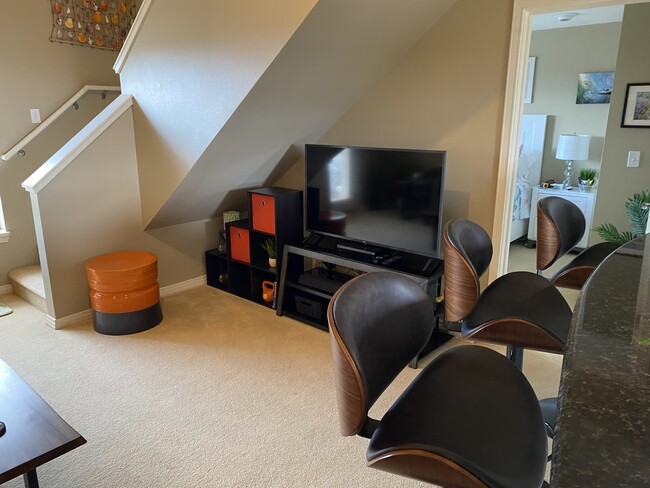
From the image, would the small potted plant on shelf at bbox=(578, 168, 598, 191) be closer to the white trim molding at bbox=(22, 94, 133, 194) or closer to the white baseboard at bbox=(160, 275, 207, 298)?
the white baseboard at bbox=(160, 275, 207, 298)

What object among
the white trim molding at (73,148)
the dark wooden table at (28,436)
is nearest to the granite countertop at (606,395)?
the dark wooden table at (28,436)

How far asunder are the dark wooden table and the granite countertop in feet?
5.14

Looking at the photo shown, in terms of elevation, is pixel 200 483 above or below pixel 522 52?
below

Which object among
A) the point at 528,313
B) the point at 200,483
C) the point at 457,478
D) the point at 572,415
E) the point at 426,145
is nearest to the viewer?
the point at 572,415

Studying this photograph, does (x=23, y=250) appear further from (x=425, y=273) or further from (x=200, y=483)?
(x=425, y=273)

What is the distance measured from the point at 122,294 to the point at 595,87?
527 cm

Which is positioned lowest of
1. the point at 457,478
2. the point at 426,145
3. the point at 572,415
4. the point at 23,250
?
the point at 23,250

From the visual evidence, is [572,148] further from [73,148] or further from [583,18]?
[73,148]

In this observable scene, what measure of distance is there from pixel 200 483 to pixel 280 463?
34 cm

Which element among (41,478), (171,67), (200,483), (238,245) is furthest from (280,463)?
(171,67)

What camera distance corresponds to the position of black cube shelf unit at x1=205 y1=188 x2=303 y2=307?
3.62 metres

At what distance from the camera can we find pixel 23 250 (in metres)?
4.13

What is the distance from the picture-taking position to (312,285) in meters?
3.49

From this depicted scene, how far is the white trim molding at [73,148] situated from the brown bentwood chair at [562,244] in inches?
111
